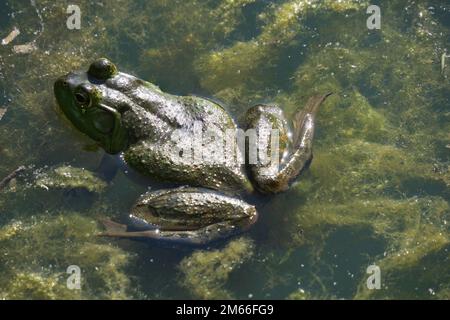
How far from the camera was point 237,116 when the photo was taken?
592 centimetres

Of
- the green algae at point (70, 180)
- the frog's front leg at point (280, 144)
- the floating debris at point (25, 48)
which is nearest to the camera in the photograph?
the frog's front leg at point (280, 144)

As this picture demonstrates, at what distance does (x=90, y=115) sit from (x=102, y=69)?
0.43 metres

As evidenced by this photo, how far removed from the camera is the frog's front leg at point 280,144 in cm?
496

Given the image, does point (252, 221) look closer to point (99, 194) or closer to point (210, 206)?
point (210, 206)

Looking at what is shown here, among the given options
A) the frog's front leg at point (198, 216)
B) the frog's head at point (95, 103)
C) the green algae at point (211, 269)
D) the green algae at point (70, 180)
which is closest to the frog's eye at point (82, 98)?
the frog's head at point (95, 103)

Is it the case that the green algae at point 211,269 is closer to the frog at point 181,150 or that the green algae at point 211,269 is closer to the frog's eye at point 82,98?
the frog at point 181,150

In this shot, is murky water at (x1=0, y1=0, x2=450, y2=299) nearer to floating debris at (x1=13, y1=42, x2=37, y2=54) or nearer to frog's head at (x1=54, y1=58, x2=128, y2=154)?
floating debris at (x1=13, y1=42, x2=37, y2=54)

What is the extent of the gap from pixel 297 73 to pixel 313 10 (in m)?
0.86

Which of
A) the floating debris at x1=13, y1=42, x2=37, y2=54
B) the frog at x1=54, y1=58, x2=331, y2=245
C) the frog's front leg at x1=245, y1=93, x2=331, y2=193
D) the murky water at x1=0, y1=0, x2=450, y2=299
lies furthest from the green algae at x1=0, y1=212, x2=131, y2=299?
the floating debris at x1=13, y1=42, x2=37, y2=54

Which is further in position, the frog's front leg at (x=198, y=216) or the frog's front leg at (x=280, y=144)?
the frog's front leg at (x=280, y=144)

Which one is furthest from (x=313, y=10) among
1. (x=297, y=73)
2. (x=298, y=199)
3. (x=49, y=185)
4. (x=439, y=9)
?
(x=49, y=185)

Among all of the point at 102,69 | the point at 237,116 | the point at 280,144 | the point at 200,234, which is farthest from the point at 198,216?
the point at 102,69

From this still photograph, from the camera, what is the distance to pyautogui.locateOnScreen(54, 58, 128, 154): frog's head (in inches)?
208

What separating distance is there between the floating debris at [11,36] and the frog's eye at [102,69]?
5.03 ft
